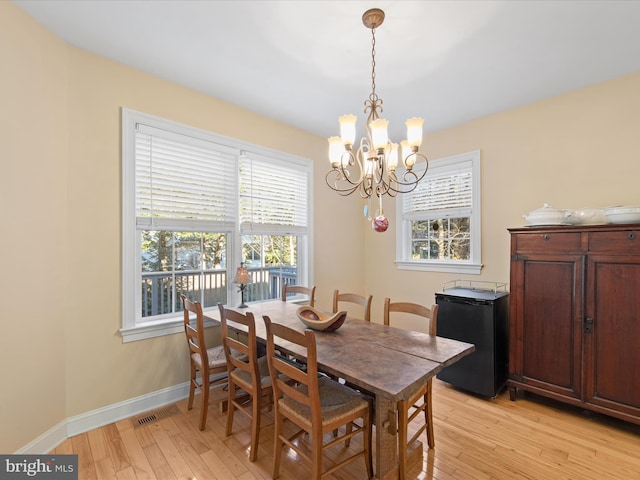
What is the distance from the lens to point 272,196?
3.40 m

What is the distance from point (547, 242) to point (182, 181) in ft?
10.7

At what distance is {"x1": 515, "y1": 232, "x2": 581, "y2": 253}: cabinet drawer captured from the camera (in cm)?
238

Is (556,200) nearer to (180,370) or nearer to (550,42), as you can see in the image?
(550,42)

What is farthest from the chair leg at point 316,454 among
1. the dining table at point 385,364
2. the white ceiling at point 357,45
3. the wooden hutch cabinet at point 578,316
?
the white ceiling at point 357,45

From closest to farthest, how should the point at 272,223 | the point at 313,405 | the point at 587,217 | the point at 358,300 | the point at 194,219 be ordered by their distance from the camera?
the point at 313,405, the point at 587,217, the point at 358,300, the point at 194,219, the point at 272,223

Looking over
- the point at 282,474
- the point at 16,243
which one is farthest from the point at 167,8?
the point at 282,474

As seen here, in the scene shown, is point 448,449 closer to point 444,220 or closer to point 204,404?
point 204,404

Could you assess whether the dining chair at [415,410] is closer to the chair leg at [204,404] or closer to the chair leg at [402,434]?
the chair leg at [402,434]

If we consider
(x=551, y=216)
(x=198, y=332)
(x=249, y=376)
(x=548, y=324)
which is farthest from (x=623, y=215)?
(x=198, y=332)

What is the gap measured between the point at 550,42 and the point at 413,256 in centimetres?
252

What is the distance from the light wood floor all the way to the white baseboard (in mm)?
59

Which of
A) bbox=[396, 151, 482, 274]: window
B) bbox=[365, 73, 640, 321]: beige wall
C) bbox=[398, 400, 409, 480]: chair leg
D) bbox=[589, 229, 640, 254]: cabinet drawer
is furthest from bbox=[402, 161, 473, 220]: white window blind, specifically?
bbox=[398, 400, 409, 480]: chair leg

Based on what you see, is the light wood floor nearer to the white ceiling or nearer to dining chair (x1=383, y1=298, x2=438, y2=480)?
dining chair (x1=383, y1=298, x2=438, y2=480)

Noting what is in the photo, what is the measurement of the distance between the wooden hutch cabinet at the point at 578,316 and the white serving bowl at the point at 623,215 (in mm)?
90
